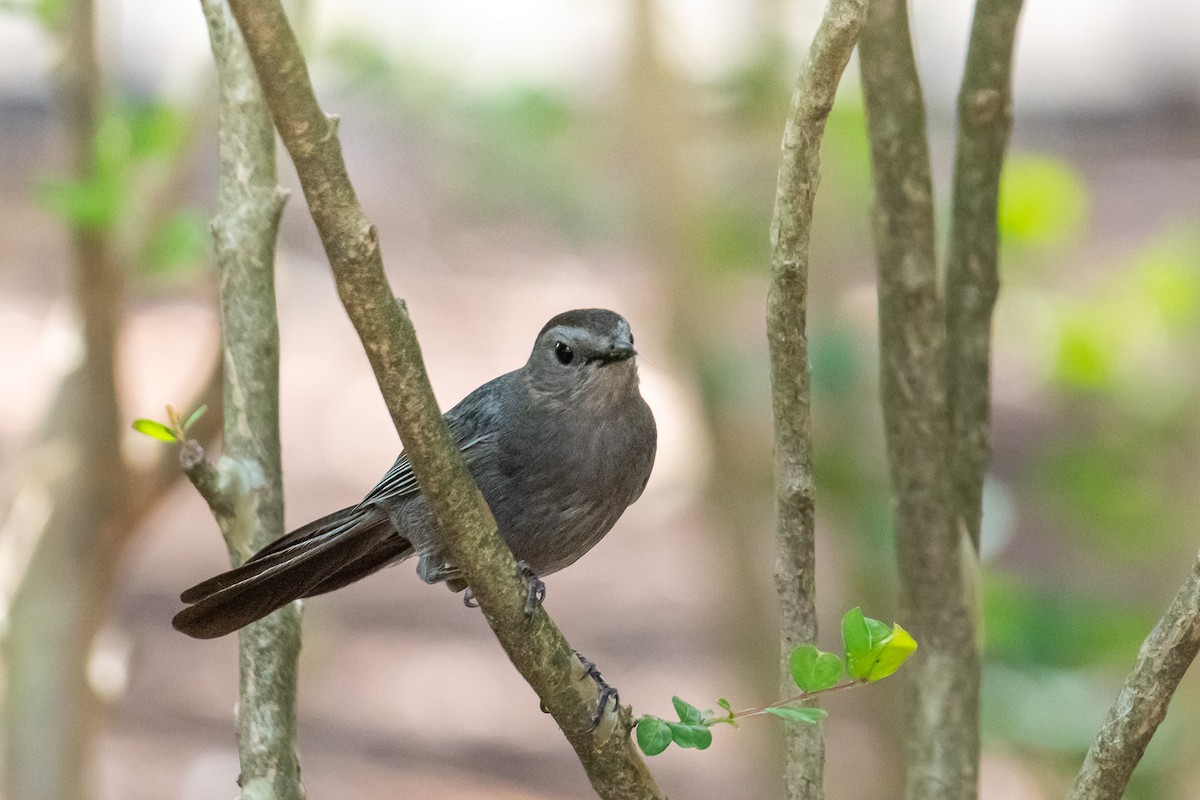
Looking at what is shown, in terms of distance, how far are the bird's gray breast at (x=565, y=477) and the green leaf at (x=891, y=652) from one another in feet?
3.61

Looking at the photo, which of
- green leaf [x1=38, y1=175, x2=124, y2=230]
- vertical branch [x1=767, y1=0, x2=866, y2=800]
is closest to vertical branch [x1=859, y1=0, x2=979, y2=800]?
vertical branch [x1=767, y1=0, x2=866, y2=800]

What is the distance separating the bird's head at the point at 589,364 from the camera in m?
3.15

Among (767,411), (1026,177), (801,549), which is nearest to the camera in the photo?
(801,549)

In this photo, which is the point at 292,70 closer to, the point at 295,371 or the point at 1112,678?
the point at 1112,678

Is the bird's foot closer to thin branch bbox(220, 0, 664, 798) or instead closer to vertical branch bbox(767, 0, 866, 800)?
thin branch bbox(220, 0, 664, 798)

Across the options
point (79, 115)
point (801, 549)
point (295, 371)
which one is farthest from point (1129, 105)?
point (801, 549)

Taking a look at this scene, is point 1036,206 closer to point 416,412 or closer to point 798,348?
point 798,348

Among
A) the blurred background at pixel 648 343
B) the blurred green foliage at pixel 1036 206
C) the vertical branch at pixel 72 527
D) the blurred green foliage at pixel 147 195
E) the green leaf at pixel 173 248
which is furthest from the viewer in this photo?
the blurred background at pixel 648 343

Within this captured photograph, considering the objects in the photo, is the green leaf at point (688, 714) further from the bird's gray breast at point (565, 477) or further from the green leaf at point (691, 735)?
the bird's gray breast at point (565, 477)

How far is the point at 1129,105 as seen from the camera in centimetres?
1020

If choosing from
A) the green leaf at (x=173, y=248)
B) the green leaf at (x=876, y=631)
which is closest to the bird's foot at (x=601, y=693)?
the green leaf at (x=876, y=631)

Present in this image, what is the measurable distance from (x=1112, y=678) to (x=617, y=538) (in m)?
4.14

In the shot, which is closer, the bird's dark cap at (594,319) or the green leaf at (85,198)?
the bird's dark cap at (594,319)

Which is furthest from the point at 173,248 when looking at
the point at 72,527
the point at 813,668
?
the point at 813,668
